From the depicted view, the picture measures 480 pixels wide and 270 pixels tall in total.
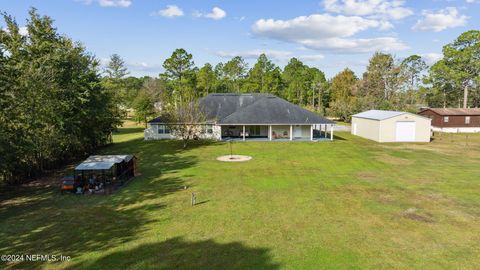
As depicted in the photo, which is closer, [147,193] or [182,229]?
[182,229]

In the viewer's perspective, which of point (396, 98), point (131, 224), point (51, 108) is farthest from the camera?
point (396, 98)

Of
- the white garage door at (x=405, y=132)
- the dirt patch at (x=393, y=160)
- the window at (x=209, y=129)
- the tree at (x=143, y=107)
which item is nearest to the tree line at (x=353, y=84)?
the tree at (x=143, y=107)

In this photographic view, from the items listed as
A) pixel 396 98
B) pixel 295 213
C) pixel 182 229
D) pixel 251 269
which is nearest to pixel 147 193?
pixel 182 229

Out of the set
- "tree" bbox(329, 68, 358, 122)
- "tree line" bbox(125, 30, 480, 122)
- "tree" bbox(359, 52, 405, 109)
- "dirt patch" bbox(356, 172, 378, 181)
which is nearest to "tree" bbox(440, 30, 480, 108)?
"tree line" bbox(125, 30, 480, 122)

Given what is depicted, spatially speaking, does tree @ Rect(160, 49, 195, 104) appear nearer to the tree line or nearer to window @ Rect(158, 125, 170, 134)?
the tree line

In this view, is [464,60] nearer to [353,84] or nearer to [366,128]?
[353,84]

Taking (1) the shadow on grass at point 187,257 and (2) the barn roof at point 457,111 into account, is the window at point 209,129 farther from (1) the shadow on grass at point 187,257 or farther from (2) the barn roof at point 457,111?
(2) the barn roof at point 457,111

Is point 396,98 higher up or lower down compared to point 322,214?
higher up

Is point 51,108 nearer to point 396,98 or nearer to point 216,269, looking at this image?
point 216,269
